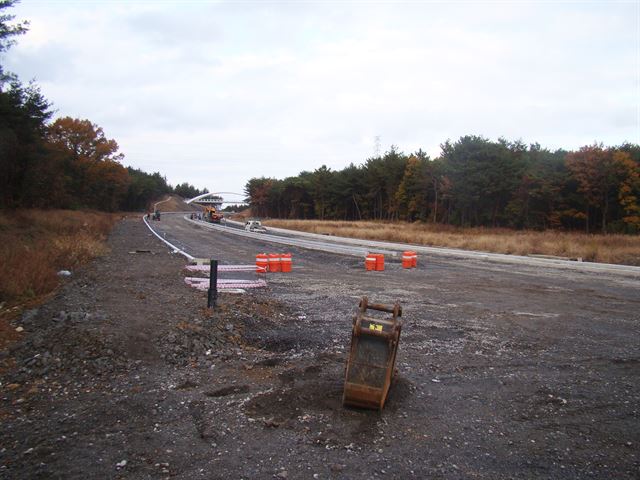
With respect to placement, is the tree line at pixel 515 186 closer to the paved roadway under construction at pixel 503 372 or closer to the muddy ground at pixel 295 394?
the paved roadway under construction at pixel 503 372

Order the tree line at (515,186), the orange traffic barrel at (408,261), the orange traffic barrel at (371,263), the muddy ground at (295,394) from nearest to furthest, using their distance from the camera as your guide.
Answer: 1. the muddy ground at (295,394)
2. the orange traffic barrel at (371,263)
3. the orange traffic barrel at (408,261)
4. the tree line at (515,186)

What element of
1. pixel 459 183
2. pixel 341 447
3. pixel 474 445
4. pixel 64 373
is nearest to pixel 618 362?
pixel 474 445

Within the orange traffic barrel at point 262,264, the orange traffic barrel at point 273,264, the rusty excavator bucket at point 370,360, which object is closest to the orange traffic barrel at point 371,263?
the orange traffic barrel at point 273,264

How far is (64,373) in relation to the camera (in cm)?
594

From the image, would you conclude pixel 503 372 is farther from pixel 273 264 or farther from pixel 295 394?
pixel 273 264

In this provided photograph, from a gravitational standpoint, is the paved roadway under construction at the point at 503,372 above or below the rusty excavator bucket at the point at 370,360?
below

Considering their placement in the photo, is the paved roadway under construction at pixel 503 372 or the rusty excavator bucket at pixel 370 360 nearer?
the paved roadway under construction at pixel 503 372

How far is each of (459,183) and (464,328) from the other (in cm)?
5100

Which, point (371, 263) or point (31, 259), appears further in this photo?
point (371, 263)

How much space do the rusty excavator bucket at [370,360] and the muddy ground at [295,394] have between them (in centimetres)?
23

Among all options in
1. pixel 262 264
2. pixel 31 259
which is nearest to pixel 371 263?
pixel 262 264

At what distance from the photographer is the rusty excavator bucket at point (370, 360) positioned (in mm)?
4891

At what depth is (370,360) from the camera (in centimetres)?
492

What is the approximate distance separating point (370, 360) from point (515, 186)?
181 ft
